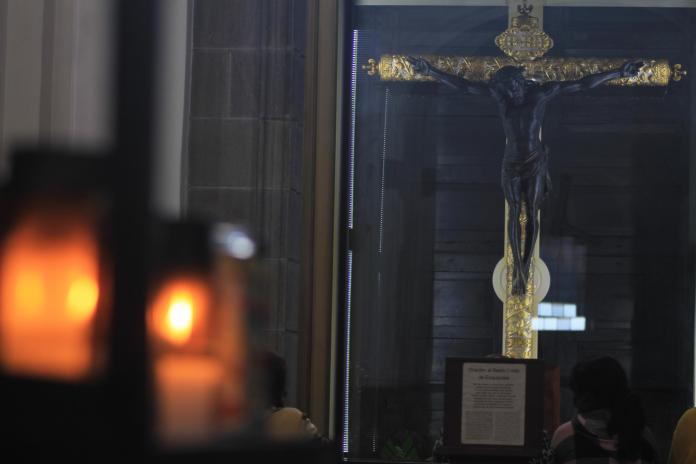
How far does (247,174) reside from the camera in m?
6.39

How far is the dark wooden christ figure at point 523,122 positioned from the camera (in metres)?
6.90

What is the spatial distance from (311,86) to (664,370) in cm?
249

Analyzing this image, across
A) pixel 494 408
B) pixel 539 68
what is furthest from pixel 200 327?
pixel 539 68

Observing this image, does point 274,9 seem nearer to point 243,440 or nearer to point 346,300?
point 346,300

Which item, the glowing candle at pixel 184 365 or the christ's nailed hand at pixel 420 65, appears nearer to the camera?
the glowing candle at pixel 184 365

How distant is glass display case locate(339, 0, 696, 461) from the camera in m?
7.12

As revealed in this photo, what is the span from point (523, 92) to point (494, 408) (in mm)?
2617

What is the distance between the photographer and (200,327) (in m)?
0.73

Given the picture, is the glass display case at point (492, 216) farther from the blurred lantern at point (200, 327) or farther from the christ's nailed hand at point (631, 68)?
the blurred lantern at point (200, 327)

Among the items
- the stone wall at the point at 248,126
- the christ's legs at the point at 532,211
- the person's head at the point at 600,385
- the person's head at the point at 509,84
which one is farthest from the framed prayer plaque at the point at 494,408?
the person's head at the point at 509,84

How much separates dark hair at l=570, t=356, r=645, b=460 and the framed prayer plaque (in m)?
0.44

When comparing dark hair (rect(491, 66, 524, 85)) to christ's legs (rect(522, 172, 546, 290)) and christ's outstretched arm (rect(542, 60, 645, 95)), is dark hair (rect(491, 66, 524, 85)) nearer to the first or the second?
christ's outstretched arm (rect(542, 60, 645, 95))

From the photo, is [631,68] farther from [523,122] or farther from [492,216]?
[492,216]

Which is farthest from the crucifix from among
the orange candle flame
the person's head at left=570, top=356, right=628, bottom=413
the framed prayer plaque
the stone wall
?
the orange candle flame
